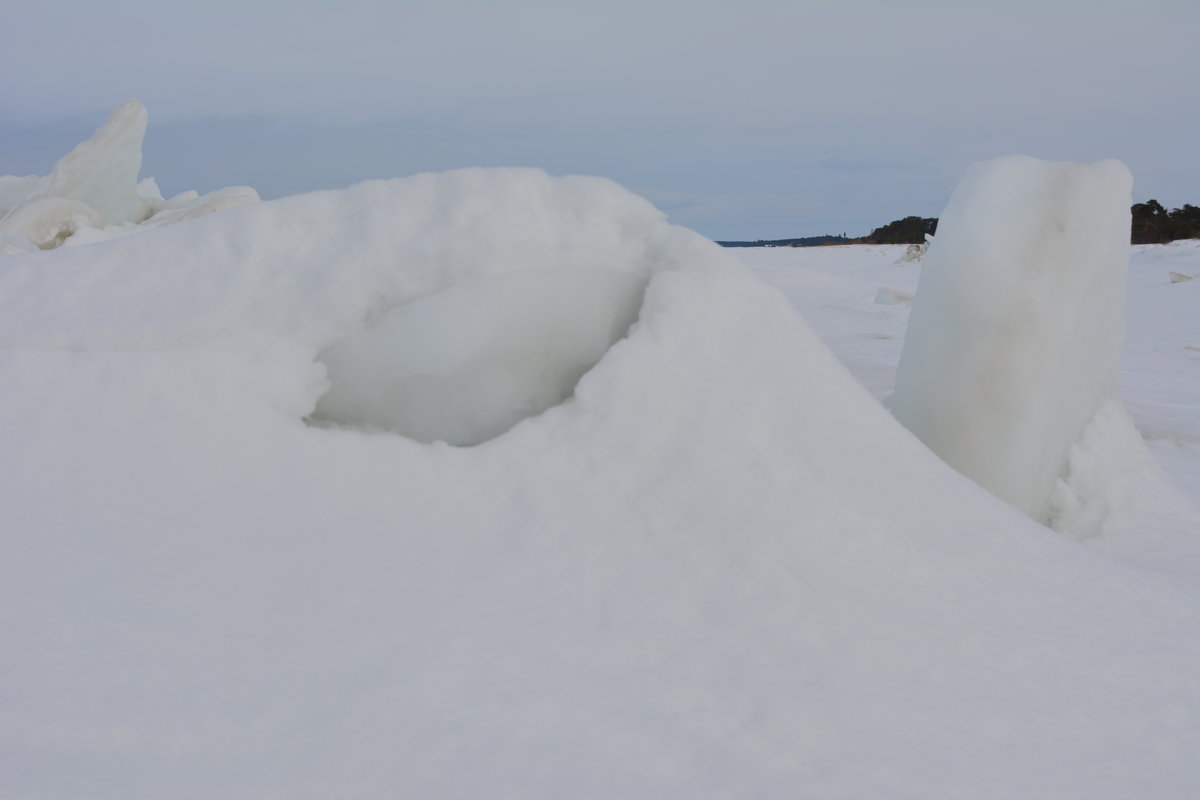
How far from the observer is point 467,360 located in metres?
1.89

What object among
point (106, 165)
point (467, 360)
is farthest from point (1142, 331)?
point (106, 165)

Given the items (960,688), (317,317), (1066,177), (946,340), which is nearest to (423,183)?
(317,317)

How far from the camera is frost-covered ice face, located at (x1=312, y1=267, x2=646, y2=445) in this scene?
1.86 m

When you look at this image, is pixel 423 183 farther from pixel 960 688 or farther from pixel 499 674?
pixel 960 688

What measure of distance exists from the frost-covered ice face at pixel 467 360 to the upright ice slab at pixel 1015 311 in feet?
5.45

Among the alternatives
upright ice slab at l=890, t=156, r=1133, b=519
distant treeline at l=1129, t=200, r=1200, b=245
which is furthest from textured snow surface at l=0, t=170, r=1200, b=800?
distant treeline at l=1129, t=200, r=1200, b=245

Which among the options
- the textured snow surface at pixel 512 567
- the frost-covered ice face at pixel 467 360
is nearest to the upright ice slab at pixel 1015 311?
the textured snow surface at pixel 512 567

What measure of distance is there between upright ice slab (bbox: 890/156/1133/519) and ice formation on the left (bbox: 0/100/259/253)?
8.32 meters

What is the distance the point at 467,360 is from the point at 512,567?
19.6 inches

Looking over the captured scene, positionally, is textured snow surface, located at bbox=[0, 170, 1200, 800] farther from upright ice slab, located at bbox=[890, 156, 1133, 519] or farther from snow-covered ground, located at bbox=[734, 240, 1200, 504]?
snow-covered ground, located at bbox=[734, 240, 1200, 504]

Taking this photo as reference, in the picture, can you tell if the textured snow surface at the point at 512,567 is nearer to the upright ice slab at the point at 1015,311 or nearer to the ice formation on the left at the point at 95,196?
the upright ice slab at the point at 1015,311

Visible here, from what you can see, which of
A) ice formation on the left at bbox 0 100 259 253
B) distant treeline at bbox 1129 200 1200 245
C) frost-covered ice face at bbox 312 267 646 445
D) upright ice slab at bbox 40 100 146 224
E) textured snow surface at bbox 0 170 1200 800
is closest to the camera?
textured snow surface at bbox 0 170 1200 800

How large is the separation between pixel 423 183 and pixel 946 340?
1902 millimetres

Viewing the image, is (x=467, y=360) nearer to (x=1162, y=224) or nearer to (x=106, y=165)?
(x=106, y=165)
